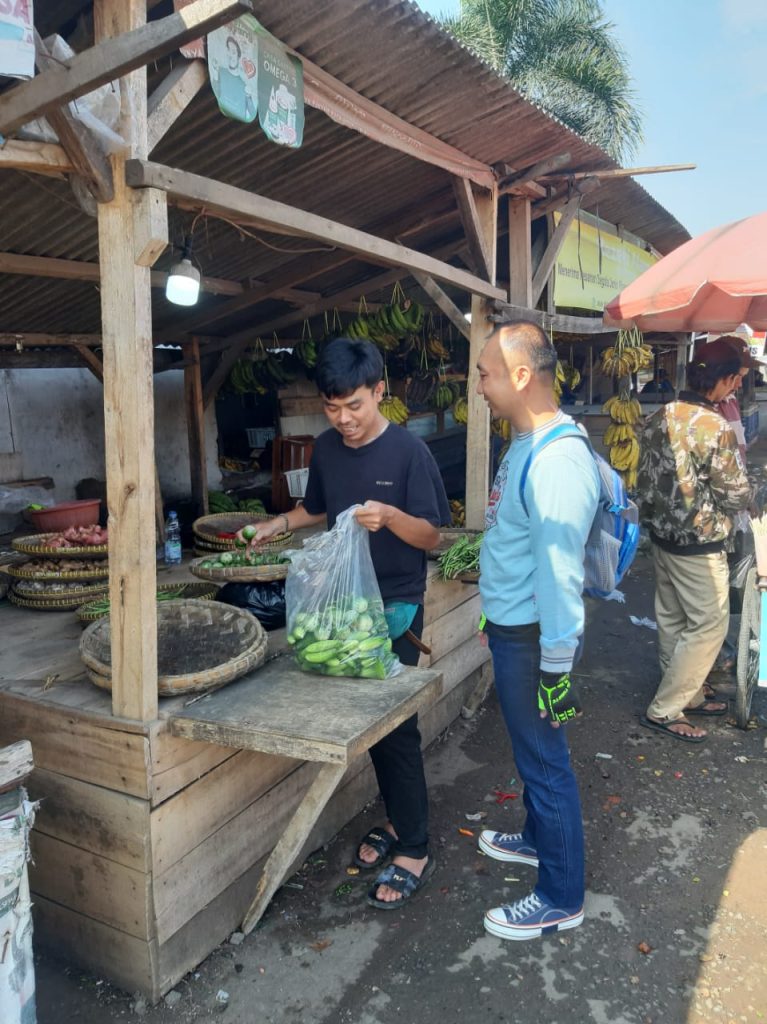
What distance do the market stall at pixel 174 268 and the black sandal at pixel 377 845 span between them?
0.23 m

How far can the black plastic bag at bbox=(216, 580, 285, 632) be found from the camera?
3.44m

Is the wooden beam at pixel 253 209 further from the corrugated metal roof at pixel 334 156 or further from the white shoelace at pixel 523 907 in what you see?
the white shoelace at pixel 523 907

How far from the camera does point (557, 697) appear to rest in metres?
2.34

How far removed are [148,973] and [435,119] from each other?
415cm

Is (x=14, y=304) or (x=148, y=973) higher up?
(x=14, y=304)

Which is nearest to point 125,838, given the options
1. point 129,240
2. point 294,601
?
point 294,601

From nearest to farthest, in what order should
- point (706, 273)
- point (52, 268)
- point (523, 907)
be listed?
point (523, 907) → point (706, 273) → point (52, 268)

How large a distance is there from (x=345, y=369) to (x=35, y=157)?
3.82 ft

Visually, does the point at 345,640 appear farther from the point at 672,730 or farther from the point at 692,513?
the point at 672,730

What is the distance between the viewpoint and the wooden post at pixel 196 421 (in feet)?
23.1

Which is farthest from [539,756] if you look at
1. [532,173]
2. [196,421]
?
[196,421]

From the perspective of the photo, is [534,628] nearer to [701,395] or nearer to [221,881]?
[221,881]

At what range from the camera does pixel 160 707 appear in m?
2.44

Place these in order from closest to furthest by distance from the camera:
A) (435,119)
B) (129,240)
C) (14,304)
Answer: (129,240) → (435,119) → (14,304)
